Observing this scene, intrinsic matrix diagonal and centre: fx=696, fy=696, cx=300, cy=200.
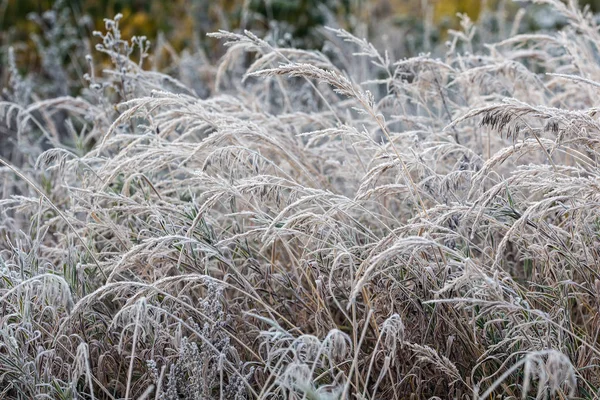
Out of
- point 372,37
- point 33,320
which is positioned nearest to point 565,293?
point 33,320

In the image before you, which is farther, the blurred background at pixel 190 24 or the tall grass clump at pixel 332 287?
the blurred background at pixel 190 24

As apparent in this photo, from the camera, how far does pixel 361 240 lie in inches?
96.7

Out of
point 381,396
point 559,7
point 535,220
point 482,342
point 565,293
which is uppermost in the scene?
point 559,7

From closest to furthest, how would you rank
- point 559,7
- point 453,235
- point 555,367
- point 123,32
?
point 555,367, point 453,235, point 559,7, point 123,32

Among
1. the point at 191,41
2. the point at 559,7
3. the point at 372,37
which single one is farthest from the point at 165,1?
the point at 559,7

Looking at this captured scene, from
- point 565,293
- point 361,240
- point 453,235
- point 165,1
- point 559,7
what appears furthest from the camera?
point 165,1

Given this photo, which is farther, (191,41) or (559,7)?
(191,41)

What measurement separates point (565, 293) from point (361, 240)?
2.41 ft

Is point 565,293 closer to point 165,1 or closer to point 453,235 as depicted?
point 453,235

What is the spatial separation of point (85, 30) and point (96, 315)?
4.04m

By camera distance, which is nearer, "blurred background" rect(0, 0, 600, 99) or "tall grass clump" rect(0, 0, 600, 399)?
"tall grass clump" rect(0, 0, 600, 399)

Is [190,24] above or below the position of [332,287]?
above

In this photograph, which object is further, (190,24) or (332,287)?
(190,24)

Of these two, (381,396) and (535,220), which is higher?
(535,220)
